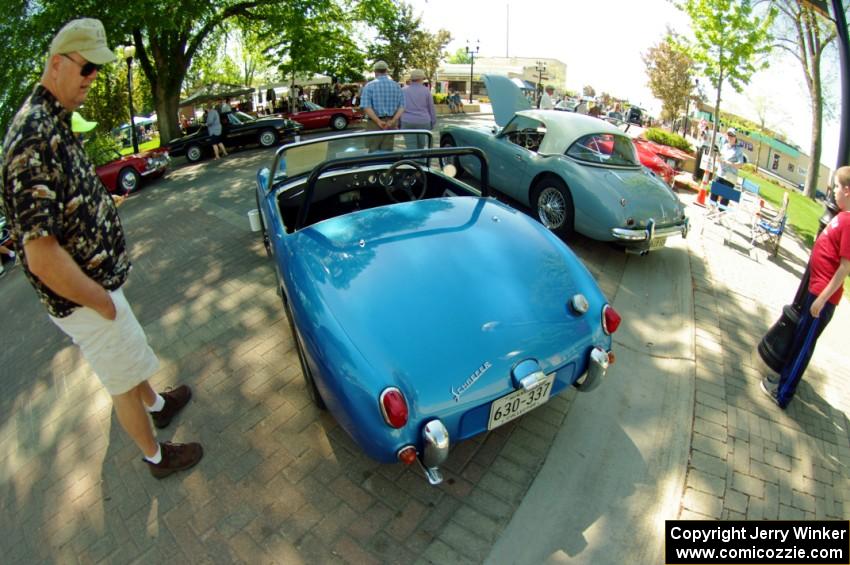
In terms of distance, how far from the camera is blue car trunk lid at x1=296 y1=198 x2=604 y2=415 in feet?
6.64

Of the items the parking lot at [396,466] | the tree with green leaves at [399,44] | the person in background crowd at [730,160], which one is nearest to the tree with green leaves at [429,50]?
the tree with green leaves at [399,44]

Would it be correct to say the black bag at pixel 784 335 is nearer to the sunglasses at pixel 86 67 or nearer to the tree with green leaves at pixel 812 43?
the sunglasses at pixel 86 67

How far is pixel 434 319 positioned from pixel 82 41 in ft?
6.14

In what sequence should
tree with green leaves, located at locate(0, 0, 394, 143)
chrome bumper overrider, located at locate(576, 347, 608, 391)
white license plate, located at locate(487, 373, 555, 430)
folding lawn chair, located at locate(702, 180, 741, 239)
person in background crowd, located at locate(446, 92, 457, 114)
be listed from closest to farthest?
white license plate, located at locate(487, 373, 555, 430) → chrome bumper overrider, located at locate(576, 347, 608, 391) → folding lawn chair, located at locate(702, 180, 741, 239) → tree with green leaves, located at locate(0, 0, 394, 143) → person in background crowd, located at locate(446, 92, 457, 114)

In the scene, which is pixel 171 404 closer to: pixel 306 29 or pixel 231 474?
pixel 231 474

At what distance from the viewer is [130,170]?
10.2 m

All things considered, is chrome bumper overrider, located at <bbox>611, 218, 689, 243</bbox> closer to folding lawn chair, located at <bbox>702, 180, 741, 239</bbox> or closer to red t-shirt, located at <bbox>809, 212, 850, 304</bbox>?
red t-shirt, located at <bbox>809, 212, 850, 304</bbox>

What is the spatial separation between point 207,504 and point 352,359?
1182mm

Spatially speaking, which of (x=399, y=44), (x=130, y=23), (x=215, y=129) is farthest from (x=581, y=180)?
(x=399, y=44)

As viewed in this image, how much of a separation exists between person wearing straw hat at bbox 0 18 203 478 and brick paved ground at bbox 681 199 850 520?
2.92 m

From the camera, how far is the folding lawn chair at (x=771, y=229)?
6129mm

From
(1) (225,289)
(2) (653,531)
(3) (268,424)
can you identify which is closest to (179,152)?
(1) (225,289)

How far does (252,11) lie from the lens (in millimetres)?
14914

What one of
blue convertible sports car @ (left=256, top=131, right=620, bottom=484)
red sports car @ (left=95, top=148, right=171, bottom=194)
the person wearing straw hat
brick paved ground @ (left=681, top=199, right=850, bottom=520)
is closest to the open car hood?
brick paved ground @ (left=681, top=199, right=850, bottom=520)
